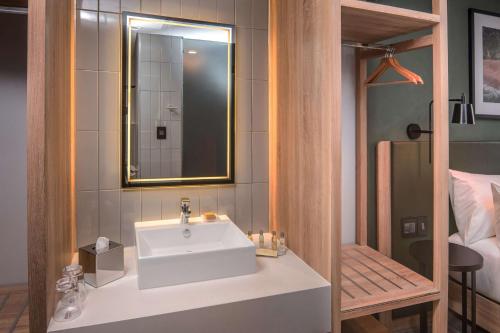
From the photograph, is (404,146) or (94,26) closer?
(94,26)

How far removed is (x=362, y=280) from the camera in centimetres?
160

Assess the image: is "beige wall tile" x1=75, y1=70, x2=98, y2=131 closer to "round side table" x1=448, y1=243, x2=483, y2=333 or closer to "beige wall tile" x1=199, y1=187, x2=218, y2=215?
"beige wall tile" x1=199, y1=187, x2=218, y2=215

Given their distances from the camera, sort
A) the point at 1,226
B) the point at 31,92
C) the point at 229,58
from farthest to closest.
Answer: the point at 229,58, the point at 1,226, the point at 31,92

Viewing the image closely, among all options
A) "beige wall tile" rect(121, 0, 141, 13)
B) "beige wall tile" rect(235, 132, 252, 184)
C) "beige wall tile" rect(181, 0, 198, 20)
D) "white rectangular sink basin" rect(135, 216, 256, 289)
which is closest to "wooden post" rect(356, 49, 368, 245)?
"beige wall tile" rect(235, 132, 252, 184)

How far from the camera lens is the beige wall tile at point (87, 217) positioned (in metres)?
1.58

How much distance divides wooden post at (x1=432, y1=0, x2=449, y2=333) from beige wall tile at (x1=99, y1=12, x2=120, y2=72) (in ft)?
4.70

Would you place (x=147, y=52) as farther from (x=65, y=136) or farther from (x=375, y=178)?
(x=375, y=178)

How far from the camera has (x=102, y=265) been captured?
1283 millimetres

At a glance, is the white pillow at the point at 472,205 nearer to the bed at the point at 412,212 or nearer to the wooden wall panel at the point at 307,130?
the bed at the point at 412,212

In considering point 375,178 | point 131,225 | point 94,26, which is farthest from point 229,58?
point 375,178

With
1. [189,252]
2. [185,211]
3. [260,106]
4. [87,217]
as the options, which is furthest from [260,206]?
[87,217]

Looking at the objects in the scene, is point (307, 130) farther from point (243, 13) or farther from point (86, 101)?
point (86, 101)

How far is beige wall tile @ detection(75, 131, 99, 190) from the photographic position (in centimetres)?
157

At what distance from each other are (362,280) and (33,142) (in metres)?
1.44
